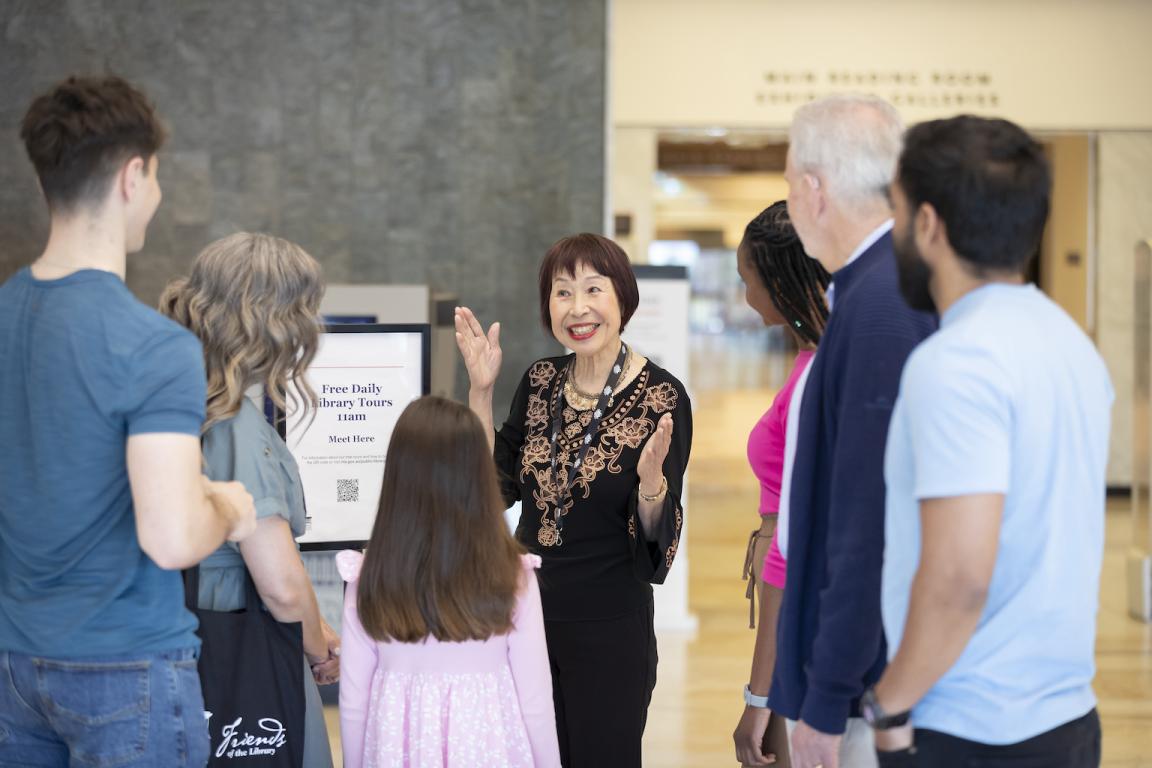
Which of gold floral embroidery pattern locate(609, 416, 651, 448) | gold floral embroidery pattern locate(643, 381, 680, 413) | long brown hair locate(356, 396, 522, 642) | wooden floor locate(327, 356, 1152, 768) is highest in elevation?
gold floral embroidery pattern locate(643, 381, 680, 413)

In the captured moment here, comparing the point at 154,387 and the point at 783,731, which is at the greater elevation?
the point at 154,387

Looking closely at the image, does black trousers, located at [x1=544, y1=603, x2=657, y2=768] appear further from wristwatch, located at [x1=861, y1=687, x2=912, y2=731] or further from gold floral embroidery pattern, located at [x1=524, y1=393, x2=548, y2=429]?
wristwatch, located at [x1=861, y1=687, x2=912, y2=731]

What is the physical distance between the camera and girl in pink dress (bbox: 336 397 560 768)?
7.33ft

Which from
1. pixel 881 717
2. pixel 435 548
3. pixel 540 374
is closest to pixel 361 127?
pixel 540 374

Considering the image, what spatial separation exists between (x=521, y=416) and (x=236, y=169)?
226 inches

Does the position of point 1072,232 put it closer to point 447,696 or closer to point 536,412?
point 536,412

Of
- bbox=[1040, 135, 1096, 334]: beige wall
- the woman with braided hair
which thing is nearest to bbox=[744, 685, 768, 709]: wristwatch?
the woman with braided hair

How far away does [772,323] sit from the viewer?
101 inches

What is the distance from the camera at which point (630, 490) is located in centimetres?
282

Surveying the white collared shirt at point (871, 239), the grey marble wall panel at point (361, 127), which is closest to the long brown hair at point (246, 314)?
the white collared shirt at point (871, 239)

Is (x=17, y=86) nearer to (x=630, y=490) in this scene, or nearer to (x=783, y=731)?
(x=630, y=490)

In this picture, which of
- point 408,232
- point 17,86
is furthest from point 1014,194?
point 17,86

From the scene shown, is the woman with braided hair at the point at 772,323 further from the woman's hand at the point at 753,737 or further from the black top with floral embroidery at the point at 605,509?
the black top with floral embroidery at the point at 605,509

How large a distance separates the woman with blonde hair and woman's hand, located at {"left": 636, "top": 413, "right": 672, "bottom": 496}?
2.54 ft
